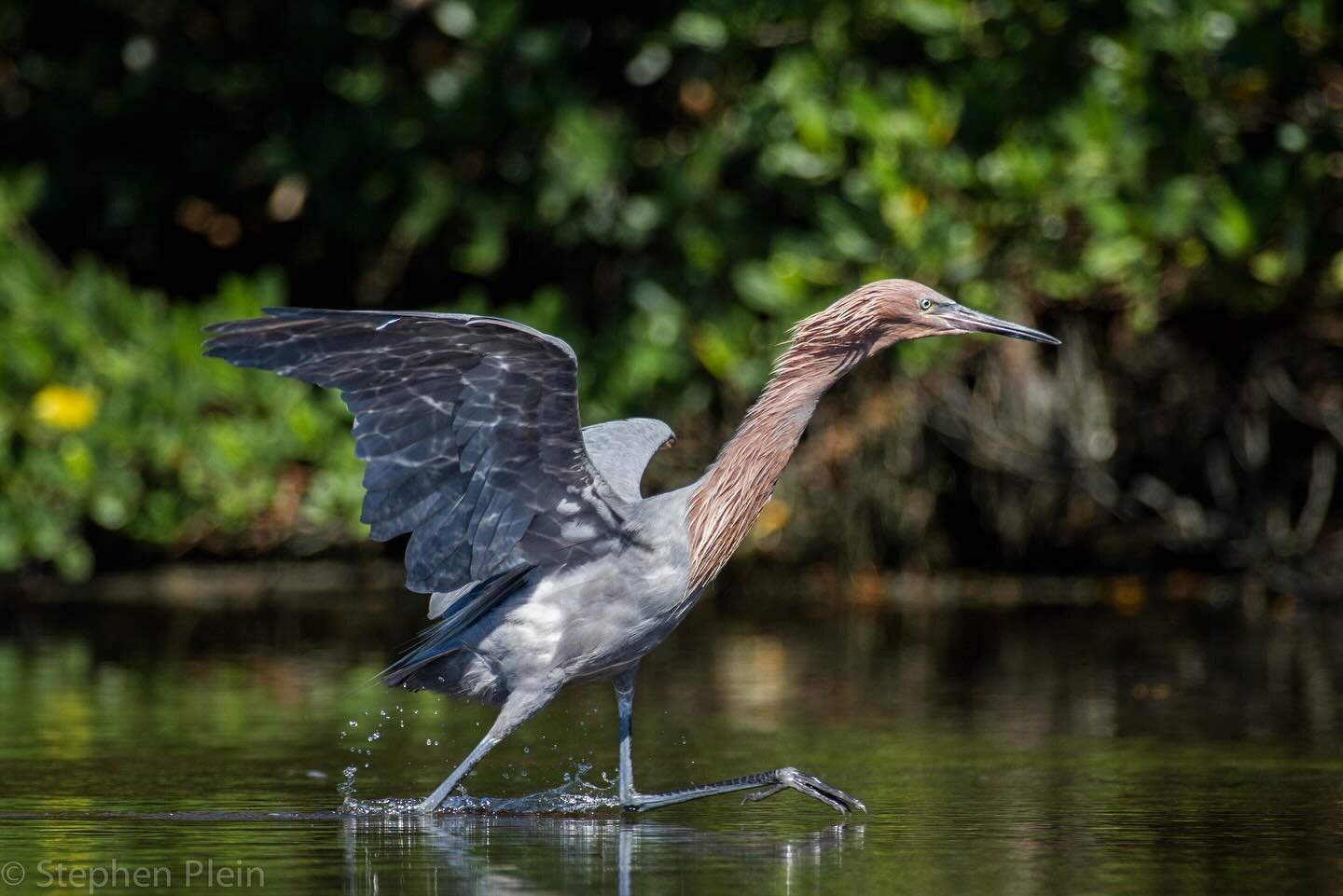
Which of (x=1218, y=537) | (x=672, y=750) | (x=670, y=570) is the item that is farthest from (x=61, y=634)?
(x=1218, y=537)

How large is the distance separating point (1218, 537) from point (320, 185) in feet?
18.6

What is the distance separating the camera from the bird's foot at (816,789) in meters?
6.30

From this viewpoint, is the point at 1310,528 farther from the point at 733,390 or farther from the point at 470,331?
the point at 470,331

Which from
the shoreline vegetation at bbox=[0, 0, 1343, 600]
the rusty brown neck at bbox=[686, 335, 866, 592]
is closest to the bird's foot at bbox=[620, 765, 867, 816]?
the rusty brown neck at bbox=[686, 335, 866, 592]

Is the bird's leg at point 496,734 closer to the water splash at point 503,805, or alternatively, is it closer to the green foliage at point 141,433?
the water splash at point 503,805

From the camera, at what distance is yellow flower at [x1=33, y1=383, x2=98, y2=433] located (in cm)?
1215

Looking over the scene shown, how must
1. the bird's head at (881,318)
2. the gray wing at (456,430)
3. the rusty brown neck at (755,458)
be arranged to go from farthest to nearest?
the bird's head at (881,318) < the rusty brown neck at (755,458) < the gray wing at (456,430)

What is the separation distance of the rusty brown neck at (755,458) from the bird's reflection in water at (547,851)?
2.78 ft

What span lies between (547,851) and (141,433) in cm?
691

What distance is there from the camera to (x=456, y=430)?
6.48m

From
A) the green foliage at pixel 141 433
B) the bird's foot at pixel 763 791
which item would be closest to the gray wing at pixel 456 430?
the bird's foot at pixel 763 791

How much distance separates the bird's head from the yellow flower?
20.8 feet

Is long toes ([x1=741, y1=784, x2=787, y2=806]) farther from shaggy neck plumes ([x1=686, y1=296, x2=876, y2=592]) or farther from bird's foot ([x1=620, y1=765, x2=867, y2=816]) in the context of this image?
shaggy neck plumes ([x1=686, y1=296, x2=876, y2=592])

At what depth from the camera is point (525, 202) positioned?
13.0m
